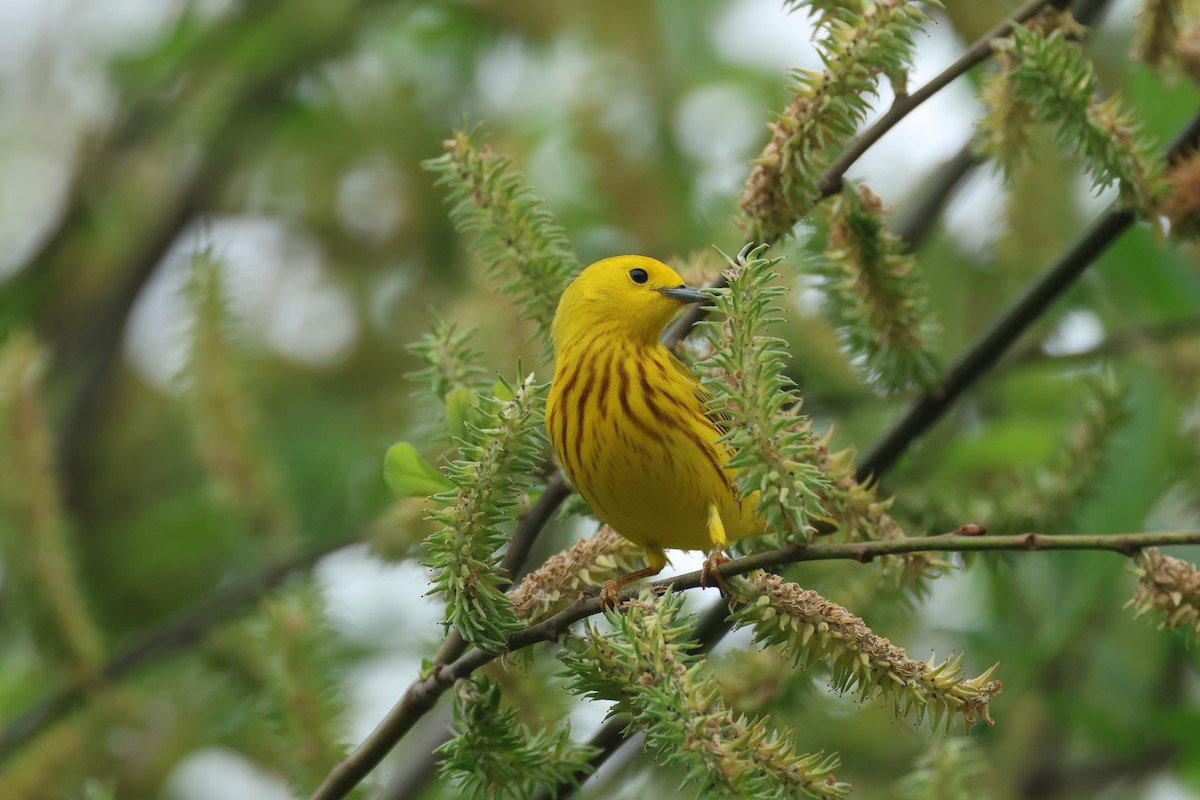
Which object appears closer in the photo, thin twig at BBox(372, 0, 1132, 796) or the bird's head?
thin twig at BBox(372, 0, 1132, 796)

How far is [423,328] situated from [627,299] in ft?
7.03

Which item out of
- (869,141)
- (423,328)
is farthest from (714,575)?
(423,328)

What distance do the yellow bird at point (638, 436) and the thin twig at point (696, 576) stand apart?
393 mm

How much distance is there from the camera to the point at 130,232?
5.13 meters

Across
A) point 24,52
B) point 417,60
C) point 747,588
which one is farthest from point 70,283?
point 747,588

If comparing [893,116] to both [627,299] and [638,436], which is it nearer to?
[638,436]

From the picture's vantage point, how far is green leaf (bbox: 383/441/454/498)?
186 cm

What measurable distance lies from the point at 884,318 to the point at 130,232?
382cm

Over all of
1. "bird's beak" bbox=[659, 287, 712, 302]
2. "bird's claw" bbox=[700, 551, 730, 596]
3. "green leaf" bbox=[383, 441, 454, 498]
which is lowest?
"bird's claw" bbox=[700, 551, 730, 596]

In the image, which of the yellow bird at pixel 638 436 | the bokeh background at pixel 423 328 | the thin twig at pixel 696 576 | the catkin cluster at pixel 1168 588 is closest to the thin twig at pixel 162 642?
the bokeh background at pixel 423 328

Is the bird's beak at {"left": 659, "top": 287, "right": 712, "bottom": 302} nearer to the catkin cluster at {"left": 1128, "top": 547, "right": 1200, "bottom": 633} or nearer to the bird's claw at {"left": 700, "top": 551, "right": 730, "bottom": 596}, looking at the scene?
the bird's claw at {"left": 700, "top": 551, "right": 730, "bottom": 596}

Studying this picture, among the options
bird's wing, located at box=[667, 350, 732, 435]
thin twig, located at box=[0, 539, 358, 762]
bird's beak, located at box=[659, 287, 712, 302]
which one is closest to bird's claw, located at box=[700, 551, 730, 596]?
bird's wing, located at box=[667, 350, 732, 435]

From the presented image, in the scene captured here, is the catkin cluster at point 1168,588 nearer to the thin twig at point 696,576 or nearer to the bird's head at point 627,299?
the thin twig at point 696,576

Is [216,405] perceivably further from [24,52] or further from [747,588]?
[24,52]
